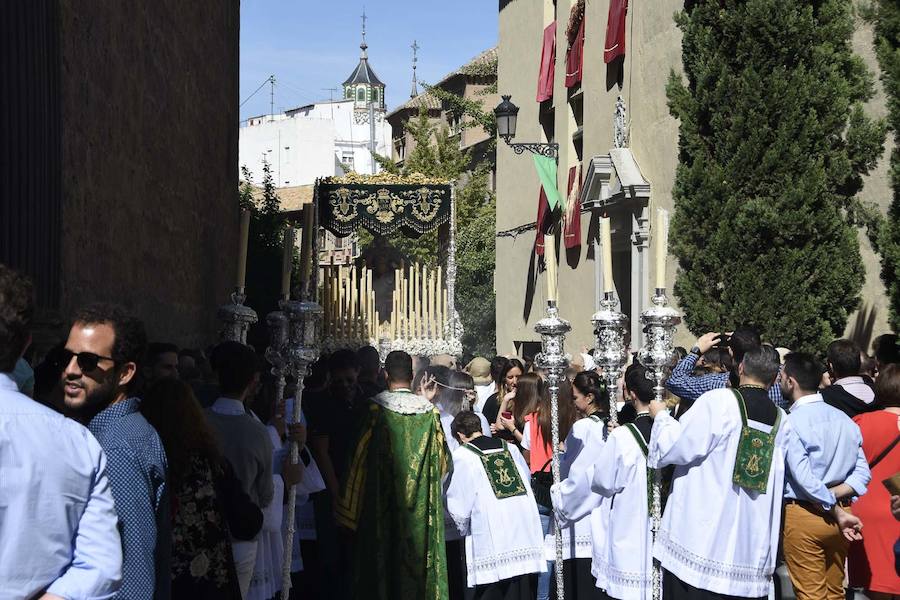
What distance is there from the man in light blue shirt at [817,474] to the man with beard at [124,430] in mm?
4087

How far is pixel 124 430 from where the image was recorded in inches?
140

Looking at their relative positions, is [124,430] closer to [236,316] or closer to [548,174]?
[236,316]

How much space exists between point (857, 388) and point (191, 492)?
4.66 meters

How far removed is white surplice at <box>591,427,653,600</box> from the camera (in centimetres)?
671

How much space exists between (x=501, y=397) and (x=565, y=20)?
1352 cm

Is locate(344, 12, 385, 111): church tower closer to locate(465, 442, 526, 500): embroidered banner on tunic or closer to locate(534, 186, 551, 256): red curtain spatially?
locate(534, 186, 551, 256): red curtain

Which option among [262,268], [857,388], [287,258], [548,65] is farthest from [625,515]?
[548,65]

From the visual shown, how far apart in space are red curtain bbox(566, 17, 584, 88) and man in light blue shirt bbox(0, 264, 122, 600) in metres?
18.8

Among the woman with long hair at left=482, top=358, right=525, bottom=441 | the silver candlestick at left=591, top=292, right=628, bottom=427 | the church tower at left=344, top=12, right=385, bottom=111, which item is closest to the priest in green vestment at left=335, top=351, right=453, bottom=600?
the silver candlestick at left=591, top=292, right=628, bottom=427

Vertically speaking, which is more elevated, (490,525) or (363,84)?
(363,84)

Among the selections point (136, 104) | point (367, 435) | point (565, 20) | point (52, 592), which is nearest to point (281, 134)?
point (565, 20)

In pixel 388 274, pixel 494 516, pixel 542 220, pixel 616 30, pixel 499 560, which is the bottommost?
pixel 499 560

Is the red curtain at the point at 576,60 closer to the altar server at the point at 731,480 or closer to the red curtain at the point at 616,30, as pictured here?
the red curtain at the point at 616,30

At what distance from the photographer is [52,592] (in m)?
2.77
